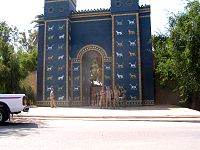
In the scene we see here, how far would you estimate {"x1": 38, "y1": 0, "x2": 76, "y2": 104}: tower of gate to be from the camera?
27453 millimetres

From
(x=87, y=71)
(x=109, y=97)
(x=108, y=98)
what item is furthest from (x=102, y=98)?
(x=87, y=71)

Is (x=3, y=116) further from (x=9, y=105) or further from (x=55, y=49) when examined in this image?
(x=55, y=49)

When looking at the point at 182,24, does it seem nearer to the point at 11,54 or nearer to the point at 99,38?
the point at 99,38

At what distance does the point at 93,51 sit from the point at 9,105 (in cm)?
1482

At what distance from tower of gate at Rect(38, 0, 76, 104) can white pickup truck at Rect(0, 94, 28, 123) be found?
12.6 m

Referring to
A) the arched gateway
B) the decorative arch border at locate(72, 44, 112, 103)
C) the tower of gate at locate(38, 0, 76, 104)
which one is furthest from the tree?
the tower of gate at locate(38, 0, 76, 104)

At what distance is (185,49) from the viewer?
21.2 m

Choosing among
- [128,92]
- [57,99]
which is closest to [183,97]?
[128,92]

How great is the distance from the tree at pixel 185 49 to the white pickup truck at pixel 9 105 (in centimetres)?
1145

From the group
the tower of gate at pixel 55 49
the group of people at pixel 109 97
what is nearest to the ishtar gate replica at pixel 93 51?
the tower of gate at pixel 55 49

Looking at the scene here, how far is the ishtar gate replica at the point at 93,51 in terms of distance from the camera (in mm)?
26266

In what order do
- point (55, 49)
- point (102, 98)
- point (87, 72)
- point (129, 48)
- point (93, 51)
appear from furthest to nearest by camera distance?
1. point (87, 72)
2. point (93, 51)
3. point (55, 49)
4. point (129, 48)
5. point (102, 98)

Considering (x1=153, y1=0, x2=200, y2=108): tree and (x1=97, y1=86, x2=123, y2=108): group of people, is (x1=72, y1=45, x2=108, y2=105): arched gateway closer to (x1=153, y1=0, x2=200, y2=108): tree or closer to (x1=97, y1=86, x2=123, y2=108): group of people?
(x1=97, y1=86, x2=123, y2=108): group of people

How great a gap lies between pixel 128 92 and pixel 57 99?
6.05 m
